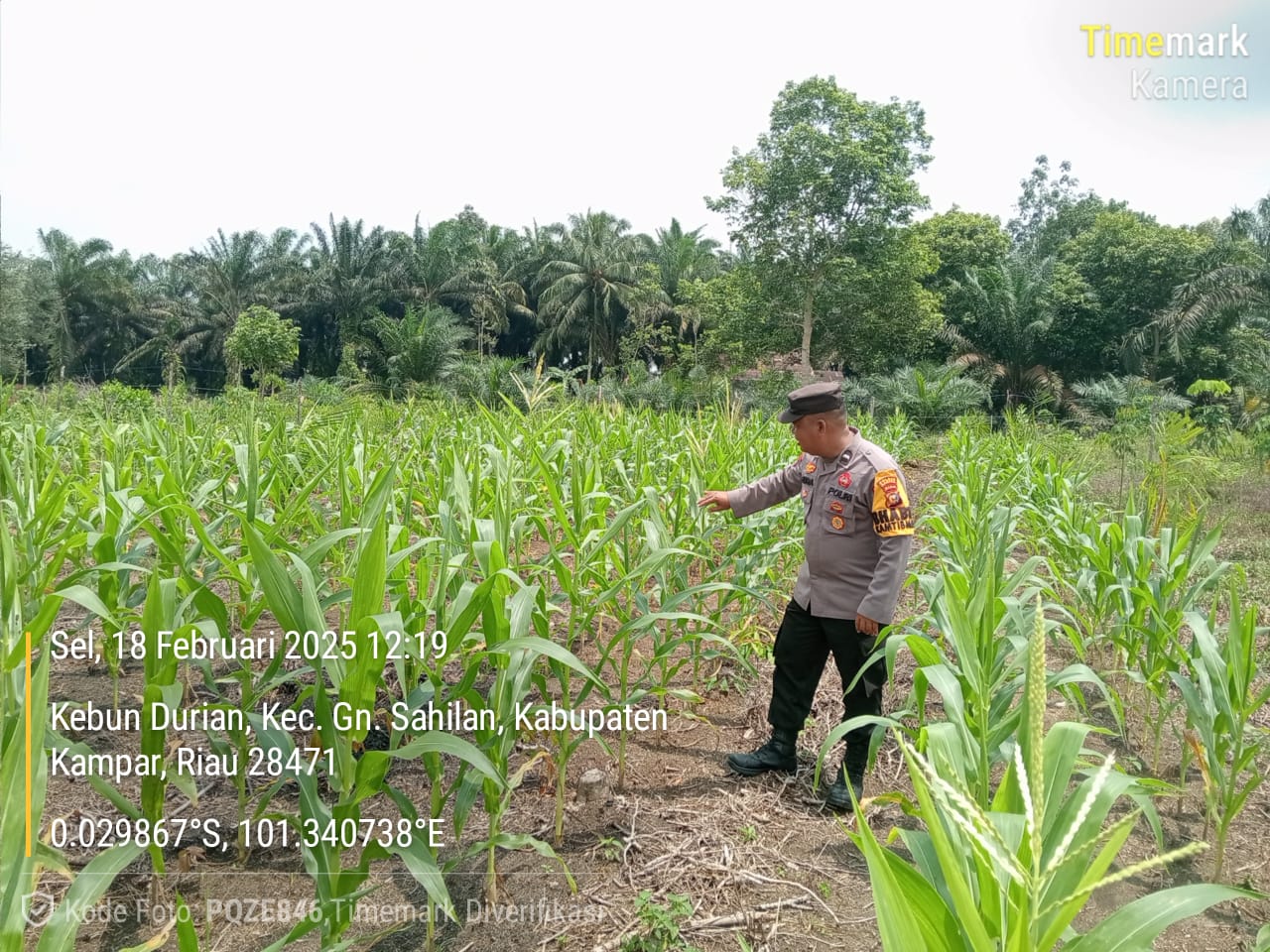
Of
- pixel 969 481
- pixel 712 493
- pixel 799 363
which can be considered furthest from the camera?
pixel 799 363

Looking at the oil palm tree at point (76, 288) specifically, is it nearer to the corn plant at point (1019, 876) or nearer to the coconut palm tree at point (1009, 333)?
the coconut palm tree at point (1009, 333)

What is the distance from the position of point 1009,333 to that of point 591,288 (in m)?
17.4

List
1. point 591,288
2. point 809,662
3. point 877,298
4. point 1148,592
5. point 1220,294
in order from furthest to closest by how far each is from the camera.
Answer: point 591,288 → point 877,298 → point 1220,294 → point 809,662 → point 1148,592

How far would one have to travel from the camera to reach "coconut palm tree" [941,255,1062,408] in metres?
23.0

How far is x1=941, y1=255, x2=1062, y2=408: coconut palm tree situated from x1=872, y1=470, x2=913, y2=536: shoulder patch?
72.8ft

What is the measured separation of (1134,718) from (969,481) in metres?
2.02

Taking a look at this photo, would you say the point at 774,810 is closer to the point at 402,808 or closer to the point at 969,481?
the point at 402,808

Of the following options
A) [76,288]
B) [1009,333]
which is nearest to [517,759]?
[1009,333]

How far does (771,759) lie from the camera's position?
259 cm

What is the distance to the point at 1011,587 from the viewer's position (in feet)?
7.63

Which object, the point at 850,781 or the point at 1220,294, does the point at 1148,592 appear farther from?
the point at 1220,294

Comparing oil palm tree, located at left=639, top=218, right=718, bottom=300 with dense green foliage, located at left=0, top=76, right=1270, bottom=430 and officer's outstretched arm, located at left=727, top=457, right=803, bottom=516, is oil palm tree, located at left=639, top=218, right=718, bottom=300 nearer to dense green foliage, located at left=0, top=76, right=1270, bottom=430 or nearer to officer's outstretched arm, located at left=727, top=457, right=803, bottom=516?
dense green foliage, located at left=0, top=76, right=1270, bottom=430

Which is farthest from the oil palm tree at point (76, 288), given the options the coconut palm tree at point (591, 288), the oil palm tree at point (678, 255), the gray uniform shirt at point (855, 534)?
the gray uniform shirt at point (855, 534)

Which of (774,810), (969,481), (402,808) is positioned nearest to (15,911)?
(402,808)
